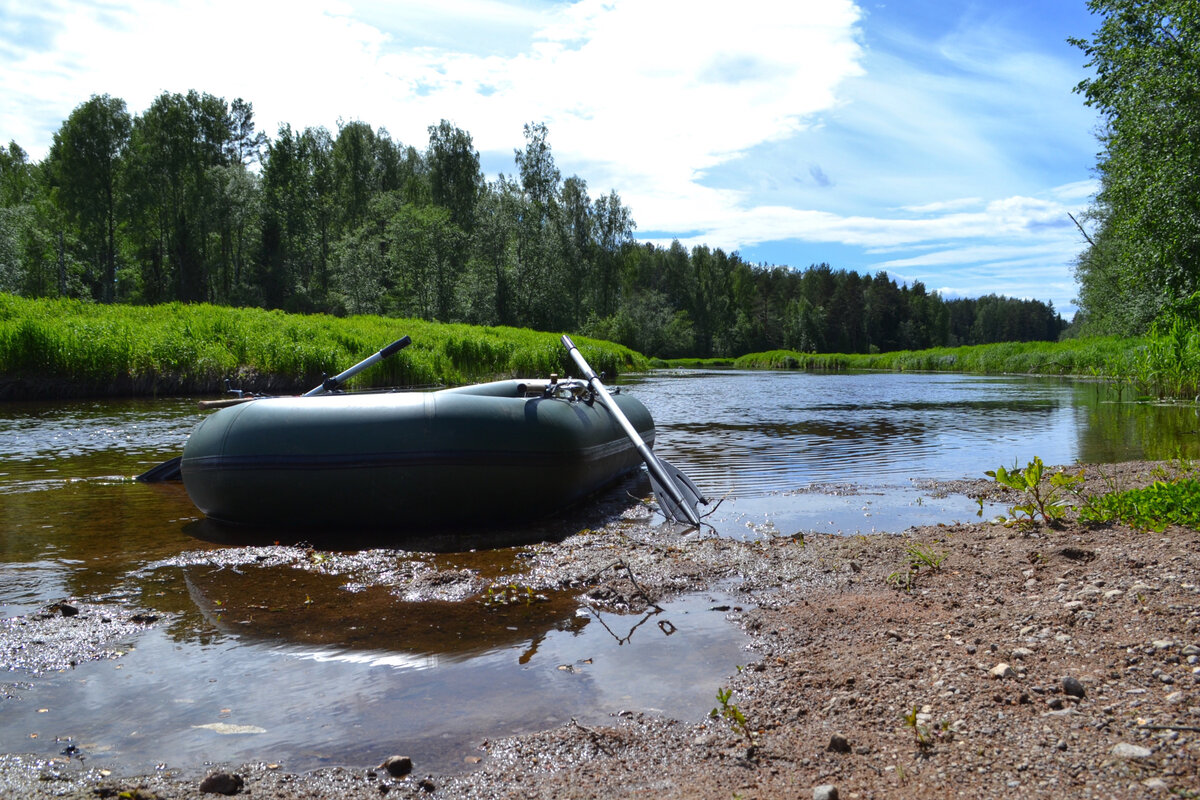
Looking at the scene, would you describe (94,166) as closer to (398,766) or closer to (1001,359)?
(1001,359)

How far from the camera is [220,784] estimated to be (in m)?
2.45

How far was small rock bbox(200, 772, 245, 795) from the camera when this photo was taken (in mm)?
2439

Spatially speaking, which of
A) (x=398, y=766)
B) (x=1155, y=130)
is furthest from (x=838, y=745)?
(x=1155, y=130)

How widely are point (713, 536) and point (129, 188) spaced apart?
174ft

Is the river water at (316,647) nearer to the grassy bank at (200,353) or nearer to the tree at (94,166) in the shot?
the grassy bank at (200,353)

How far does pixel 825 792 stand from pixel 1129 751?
0.89 metres

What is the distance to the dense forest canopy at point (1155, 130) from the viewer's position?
16000 mm

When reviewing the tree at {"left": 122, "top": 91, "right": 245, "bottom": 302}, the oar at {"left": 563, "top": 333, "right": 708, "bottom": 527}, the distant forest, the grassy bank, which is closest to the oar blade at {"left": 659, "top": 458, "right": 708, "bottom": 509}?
the oar at {"left": 563, "top": 333, "right": 708, "bottom": 527}

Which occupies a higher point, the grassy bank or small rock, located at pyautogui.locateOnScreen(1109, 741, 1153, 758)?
the grassy bank

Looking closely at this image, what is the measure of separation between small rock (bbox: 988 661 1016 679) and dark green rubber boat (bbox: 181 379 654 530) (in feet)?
13.1

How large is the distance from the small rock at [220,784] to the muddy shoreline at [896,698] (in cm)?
3

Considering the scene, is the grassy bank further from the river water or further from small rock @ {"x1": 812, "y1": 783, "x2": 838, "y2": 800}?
small rock @ {"x1": 812, "y1": 783, "x2": 838, "y2": 800}

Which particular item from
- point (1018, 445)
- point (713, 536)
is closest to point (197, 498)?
point (713, 536)

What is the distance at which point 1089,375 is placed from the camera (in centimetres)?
3275
